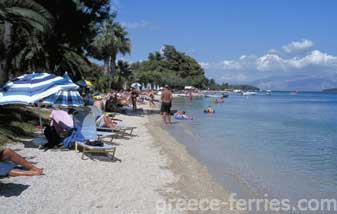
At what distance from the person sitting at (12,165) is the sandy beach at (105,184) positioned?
12 centimetres

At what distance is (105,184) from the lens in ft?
21.2

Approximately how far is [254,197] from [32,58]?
18429mm

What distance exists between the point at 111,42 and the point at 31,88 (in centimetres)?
3819

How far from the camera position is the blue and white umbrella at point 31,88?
897cm

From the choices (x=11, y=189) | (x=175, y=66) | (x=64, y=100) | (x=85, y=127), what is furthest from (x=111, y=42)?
(x=175, y=66)

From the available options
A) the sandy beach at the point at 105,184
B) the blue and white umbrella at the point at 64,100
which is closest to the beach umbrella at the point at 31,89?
the sandy beach at the point at 105,184

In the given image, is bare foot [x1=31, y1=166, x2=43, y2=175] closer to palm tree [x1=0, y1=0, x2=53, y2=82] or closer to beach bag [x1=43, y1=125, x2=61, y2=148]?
beach bag [x1=43, y1=125, x2=61, y2=148]

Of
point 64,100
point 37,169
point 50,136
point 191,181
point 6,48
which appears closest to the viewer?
point 37,169

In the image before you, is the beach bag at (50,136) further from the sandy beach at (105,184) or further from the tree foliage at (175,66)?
the tree foliage at (175,66)

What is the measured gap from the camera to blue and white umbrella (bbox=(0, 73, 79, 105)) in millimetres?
8969

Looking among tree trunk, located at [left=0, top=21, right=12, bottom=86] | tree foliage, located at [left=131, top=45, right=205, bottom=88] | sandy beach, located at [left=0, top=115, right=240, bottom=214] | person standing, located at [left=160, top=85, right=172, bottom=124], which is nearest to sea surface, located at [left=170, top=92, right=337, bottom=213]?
sandy beach, located at [left=0, top=115, right=240, bottom=214]

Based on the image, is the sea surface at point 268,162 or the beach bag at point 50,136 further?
the beach bag at point 50,136

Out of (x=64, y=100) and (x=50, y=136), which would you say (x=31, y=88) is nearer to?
(x=50, y=136)

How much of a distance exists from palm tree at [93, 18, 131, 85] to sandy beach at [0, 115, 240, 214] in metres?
37.0
